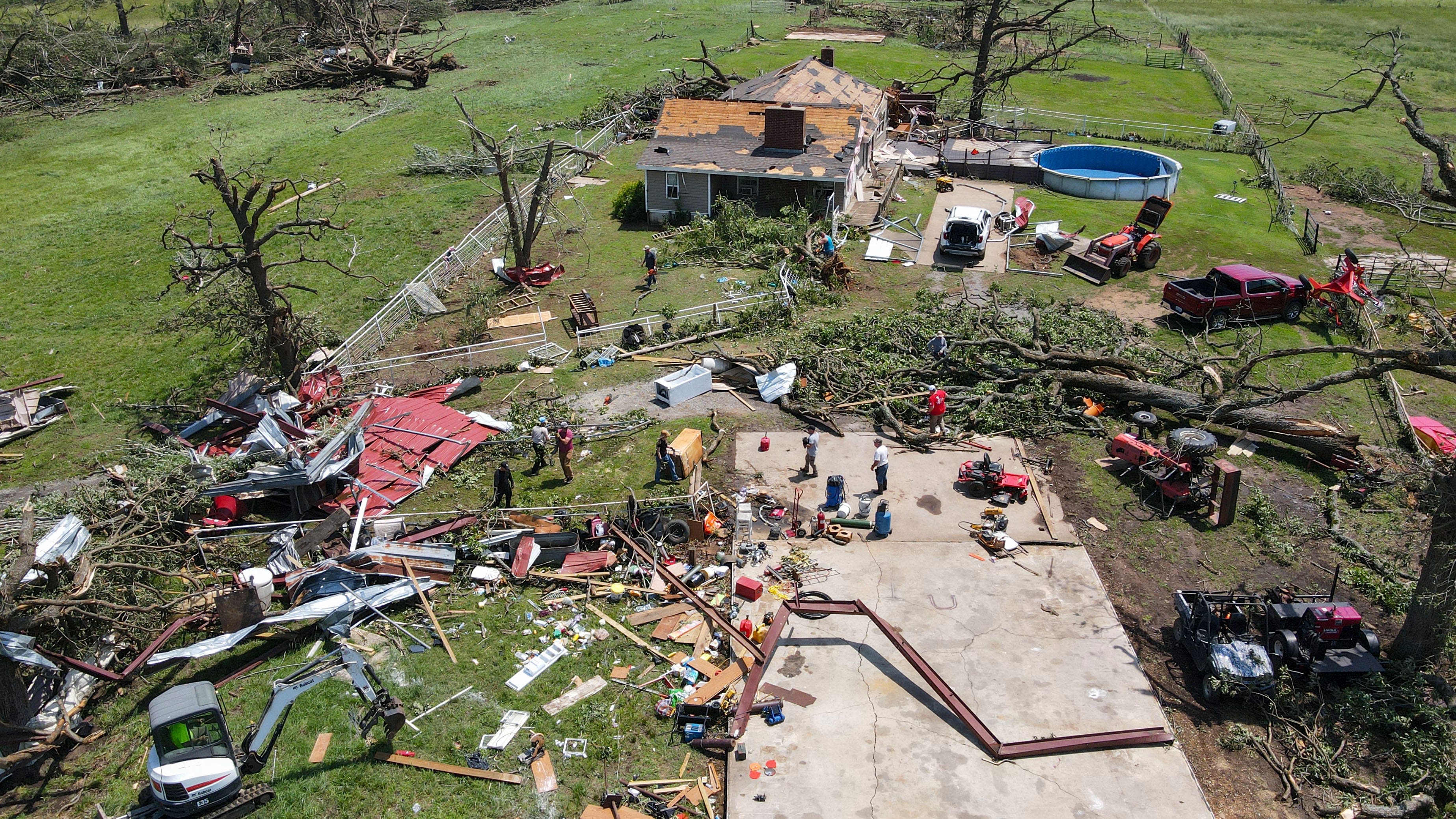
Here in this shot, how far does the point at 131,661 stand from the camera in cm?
1517

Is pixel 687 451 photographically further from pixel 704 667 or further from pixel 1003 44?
pixel 1003 44

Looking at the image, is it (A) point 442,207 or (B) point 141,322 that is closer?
(B) point 141,322

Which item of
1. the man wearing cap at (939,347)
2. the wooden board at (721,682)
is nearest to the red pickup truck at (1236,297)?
the man wearing cap at (939,347)

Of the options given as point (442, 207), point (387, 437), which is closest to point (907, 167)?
point (442, 207)

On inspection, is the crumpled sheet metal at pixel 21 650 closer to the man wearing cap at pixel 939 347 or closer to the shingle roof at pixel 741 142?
the man wearing cap at pixel 939 347

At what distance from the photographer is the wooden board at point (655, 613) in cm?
1575

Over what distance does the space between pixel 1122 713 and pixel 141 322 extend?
1226 inches

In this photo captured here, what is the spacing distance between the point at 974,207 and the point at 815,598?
2327cm

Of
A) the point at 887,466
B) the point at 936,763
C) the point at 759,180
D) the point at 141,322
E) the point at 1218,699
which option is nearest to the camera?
the point at 936,763

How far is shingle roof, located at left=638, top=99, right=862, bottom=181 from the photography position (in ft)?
109

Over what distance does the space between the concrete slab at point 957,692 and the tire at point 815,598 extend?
16cm

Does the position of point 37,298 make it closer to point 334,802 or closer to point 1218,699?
point 334,802

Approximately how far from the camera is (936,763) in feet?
42.6

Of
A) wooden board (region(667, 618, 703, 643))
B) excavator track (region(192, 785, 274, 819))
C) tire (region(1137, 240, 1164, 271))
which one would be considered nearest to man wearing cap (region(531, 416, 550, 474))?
wooden board (region(667, 618, 703, 643))
